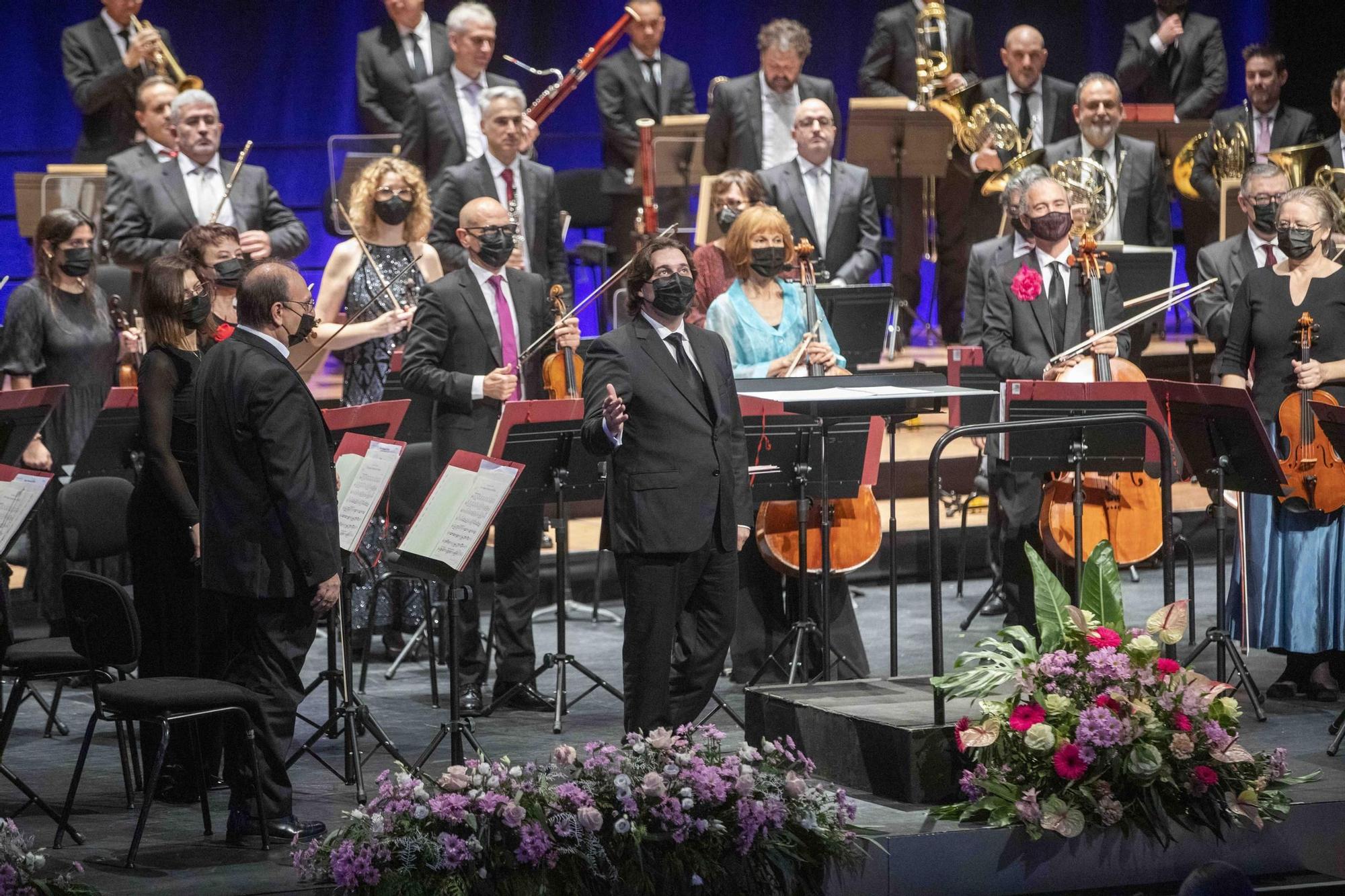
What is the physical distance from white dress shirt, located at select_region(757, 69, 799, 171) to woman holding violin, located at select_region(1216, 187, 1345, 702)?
10.7 feet

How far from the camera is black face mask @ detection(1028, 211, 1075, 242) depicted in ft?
21.0

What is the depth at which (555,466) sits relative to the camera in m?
5.57

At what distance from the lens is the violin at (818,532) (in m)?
5.93

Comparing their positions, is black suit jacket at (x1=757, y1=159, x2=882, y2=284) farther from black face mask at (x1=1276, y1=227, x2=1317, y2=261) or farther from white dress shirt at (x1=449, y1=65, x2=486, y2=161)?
black face mask at (x1=1276, y1=227, x2=1317, y2=261)

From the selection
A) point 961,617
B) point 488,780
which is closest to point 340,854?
point 488,780

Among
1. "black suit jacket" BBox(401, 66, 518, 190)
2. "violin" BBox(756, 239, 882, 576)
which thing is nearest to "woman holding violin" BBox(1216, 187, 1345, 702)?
"violin" BBox(756, 239, 882, 576)

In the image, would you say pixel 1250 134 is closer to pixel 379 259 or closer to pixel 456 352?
pixel 379 259

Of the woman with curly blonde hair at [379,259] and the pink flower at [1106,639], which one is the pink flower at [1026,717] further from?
the woman with curly blonde hair at [379,259]

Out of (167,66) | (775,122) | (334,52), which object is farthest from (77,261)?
(334,52)

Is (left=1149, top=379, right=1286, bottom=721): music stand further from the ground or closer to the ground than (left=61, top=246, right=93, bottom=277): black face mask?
closer to the ground

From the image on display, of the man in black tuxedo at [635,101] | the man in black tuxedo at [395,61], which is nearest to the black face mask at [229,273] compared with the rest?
the man in black tuxedo at [395,61]

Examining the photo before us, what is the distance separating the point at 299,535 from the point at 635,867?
1.16 meters

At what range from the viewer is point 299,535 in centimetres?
446

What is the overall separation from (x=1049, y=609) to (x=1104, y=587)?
179 mm
